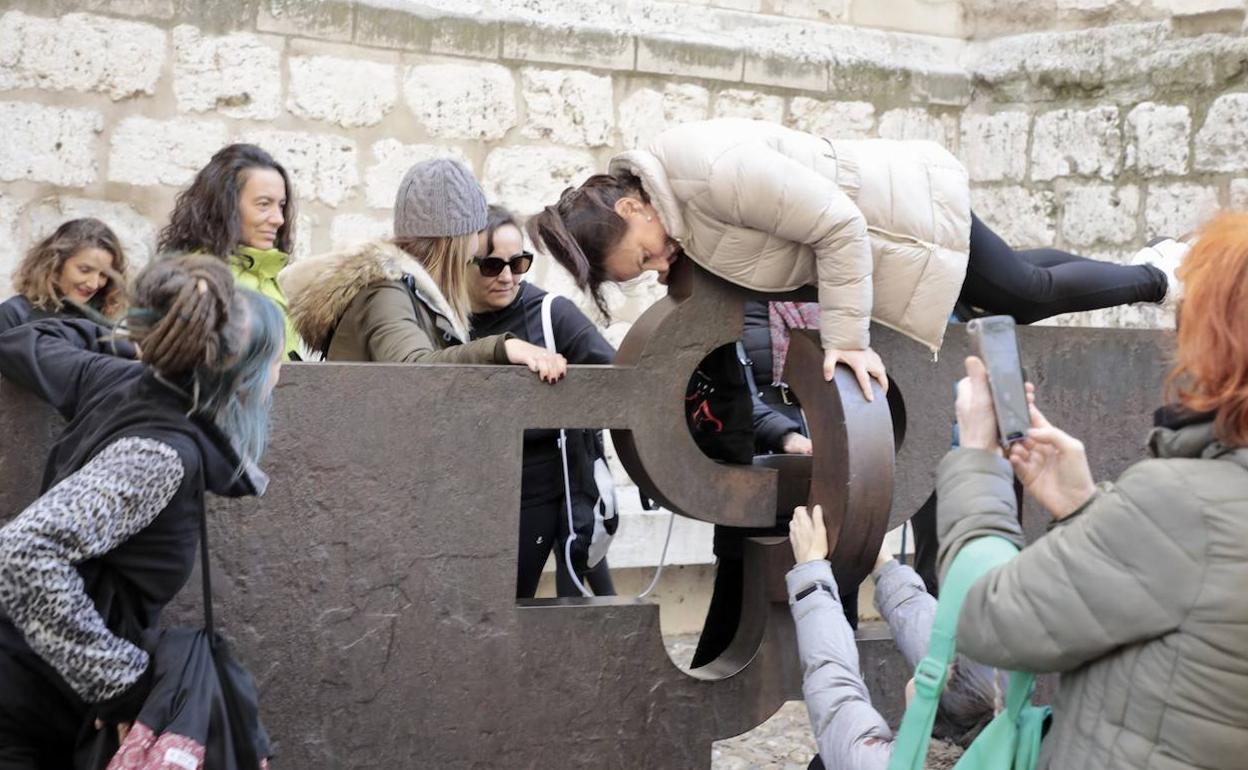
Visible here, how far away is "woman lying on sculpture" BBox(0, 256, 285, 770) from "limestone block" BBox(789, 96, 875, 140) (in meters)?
3.96

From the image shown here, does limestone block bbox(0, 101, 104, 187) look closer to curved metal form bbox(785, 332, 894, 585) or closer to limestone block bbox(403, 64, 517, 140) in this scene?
limestone block bbox(403, 64, 517, 140)

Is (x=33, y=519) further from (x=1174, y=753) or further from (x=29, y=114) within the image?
(x=29, y=114)

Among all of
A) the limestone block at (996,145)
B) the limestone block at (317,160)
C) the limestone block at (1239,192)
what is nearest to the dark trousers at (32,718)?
the limestone block at (317,160)

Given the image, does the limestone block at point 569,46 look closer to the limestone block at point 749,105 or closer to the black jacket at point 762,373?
the limestone block at point 749,105

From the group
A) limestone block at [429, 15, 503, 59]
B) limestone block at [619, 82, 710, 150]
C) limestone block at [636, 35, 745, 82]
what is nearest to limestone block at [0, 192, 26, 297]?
limestone block at [429, 15, 503, 59]

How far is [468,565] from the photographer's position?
2861 millimetres

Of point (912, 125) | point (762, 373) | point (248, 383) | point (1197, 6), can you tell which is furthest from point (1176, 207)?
point (248, 383)

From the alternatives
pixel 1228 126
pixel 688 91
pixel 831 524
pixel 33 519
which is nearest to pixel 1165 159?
pixel 1228 126

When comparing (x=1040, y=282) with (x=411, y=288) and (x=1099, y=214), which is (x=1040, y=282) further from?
(x=1099, y=214)

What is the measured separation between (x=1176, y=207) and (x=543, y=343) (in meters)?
3.20

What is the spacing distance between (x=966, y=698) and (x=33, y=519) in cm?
149

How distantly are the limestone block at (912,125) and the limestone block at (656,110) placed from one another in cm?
86

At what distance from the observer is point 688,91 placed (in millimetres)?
5727

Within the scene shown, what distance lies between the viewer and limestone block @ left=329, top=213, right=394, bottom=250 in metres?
5.22
